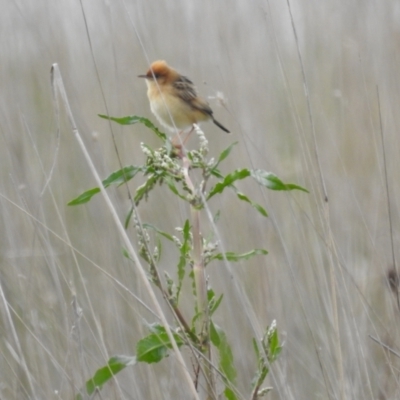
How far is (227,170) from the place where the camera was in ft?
7.69

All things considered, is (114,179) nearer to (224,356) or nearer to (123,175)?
(123,175)

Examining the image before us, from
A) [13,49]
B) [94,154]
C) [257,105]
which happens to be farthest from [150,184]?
[13,49]

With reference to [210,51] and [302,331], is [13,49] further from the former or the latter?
[302,331]

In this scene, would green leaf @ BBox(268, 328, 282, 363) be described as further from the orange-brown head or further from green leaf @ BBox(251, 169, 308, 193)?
the orange-brown head

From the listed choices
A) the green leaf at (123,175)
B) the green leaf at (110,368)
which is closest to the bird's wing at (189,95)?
the green leaf at (123,175)

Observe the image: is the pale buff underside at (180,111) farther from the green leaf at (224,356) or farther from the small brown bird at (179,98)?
the green leaf at (224,356)

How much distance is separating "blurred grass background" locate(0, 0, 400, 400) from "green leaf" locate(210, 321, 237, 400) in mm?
340

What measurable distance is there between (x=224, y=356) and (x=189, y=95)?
1204mm

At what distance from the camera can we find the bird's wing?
2025 mm

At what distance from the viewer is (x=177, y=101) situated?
6.73 ft

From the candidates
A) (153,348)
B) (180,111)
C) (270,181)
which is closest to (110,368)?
(153,348)

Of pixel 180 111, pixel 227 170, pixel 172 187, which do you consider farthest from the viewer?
pixel 227 170

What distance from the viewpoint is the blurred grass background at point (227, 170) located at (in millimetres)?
1681

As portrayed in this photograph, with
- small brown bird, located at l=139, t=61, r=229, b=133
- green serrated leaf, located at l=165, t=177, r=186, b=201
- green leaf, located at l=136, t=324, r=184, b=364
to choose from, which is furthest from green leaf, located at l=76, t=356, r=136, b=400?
small brown bird, located at l=139, t=61, r=229, b=133
